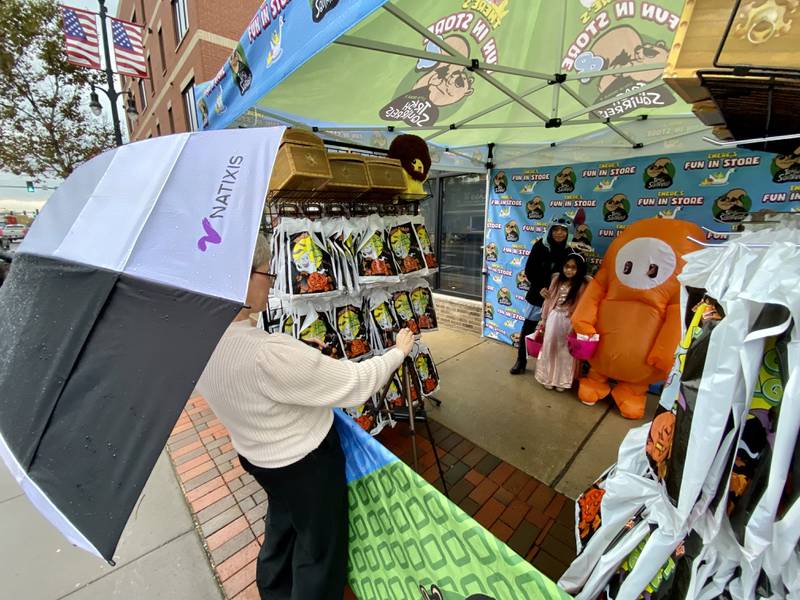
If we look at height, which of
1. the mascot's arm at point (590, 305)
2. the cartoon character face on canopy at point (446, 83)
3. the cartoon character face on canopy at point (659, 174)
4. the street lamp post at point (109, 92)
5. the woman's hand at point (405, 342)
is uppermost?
the street lamp post at point (109, 92)

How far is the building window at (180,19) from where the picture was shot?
8.78 metres

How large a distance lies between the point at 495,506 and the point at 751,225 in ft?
6.49

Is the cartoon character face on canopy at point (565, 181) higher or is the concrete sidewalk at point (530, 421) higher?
the cartoon character face on canopy at point (565, 181)

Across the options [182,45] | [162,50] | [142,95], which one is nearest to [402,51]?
[182,45]

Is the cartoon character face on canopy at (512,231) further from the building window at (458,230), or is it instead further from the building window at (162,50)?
the building window at (162,50)

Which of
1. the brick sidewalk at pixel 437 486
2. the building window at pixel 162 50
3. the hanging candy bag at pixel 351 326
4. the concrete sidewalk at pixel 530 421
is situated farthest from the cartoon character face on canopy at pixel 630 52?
the building window at pixel 162 50

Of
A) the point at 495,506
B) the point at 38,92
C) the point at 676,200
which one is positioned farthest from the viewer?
the point at 38,92

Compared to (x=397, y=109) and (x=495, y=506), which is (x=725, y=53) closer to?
(x=495, y=506)

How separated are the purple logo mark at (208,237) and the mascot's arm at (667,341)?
10.7 feet

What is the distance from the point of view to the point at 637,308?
2791 mm

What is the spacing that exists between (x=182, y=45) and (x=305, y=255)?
36.8 ft

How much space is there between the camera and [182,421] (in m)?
3.13

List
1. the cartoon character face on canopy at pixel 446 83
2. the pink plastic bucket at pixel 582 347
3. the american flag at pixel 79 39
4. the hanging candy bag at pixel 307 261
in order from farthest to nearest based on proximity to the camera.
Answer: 1. the american flag at pixel 79 39
2. the pink plastic bucket at pixel 582 347
3. the cartoon character face on canopy at pixel 446 83
4. the hanging candy bag at pixel 307 261

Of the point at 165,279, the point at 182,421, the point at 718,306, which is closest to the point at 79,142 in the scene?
the point at 182,421
